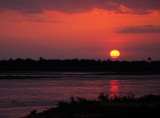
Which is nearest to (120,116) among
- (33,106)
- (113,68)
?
(33,106)

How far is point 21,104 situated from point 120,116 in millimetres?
12665

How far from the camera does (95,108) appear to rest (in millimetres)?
17094

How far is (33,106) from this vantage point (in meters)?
23.9

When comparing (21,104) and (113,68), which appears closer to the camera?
(21,104)

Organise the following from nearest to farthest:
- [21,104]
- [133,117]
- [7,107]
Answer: [133,117]
[7,107]
[21,104]

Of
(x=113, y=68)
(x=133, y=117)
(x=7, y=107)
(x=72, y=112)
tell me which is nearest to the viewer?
(x=133, y=117)

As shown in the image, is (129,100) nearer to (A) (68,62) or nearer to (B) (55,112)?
(B) (55,112)

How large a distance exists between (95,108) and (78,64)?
109m

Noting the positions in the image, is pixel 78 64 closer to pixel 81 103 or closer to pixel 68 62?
pixel 68 62

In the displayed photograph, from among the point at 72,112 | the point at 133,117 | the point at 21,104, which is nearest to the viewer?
the point at 133,117

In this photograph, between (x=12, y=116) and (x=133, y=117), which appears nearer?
(x=133, y=117)

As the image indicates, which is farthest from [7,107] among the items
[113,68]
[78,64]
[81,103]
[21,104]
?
[78,64]

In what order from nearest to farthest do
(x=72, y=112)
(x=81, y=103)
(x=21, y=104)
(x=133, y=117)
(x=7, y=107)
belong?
1. (x=133, y=117)
2. (x=72, y=112)
3. (x=81, y=103)
4. (x=7, y=107)
5. (x=21, y=104)

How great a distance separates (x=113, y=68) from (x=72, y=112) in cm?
9788
